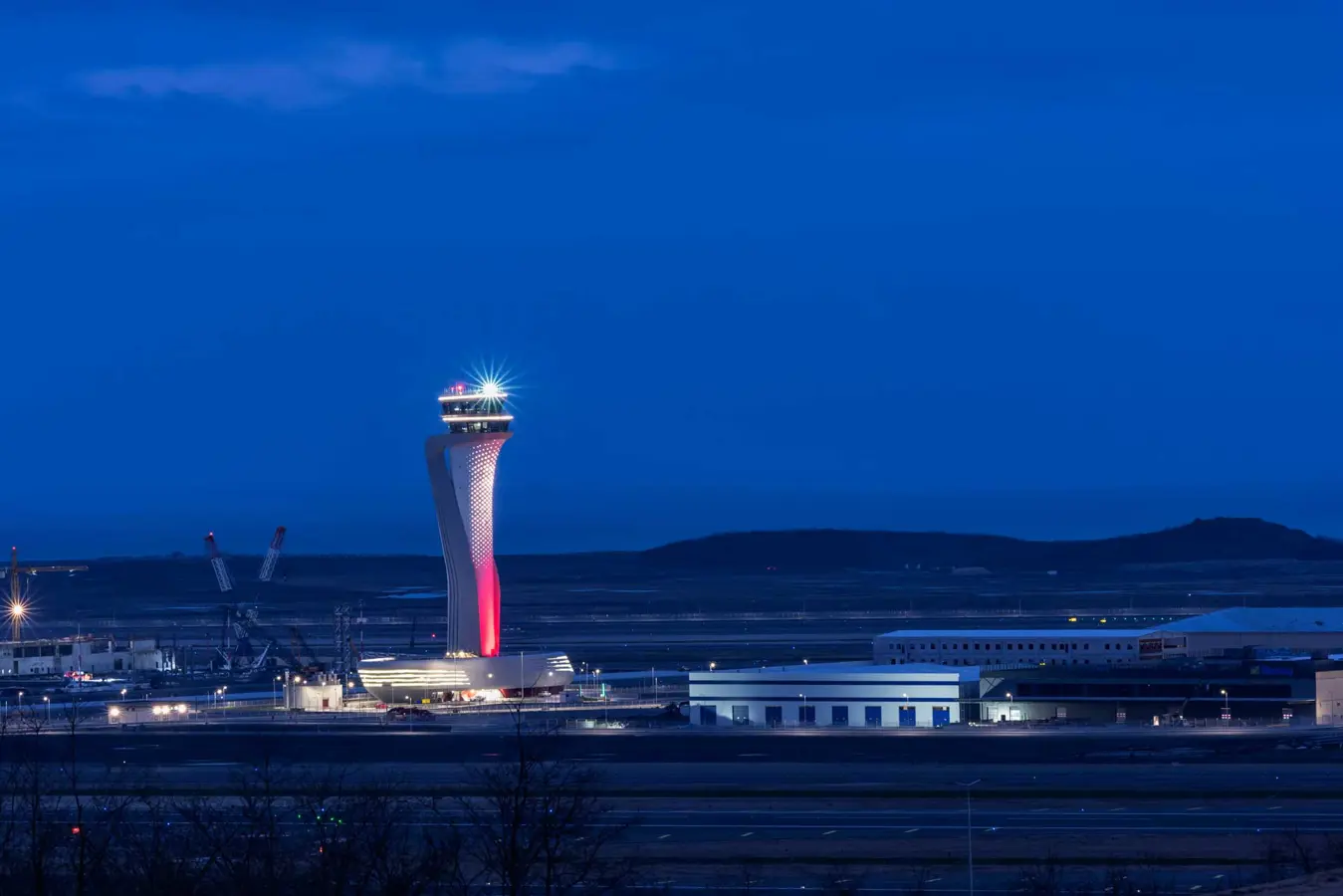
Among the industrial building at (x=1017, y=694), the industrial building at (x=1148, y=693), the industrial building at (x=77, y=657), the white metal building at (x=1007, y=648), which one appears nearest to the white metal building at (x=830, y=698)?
the industrial building at (x=1017, y=694)

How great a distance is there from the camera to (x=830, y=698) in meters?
82.7

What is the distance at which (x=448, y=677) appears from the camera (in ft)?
308

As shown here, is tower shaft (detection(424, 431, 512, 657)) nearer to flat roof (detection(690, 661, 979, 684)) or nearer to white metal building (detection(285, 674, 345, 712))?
white metal building (detection(285, 674, 345, 712))

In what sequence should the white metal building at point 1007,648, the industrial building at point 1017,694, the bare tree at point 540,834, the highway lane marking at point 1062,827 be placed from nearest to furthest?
the bare tree at point 540,834 < the highway lane marking at point 1062,827 < the industrial building at point 1017,694 < the white metal building at point 1007,648

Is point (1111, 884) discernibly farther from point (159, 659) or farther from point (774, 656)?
point (159, 659)

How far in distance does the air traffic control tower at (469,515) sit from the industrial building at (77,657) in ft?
115

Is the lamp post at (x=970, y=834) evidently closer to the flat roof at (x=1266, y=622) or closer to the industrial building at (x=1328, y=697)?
the industrial building at (x=1328, y=697)

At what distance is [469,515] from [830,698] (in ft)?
68.0

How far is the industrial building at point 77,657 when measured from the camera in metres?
126

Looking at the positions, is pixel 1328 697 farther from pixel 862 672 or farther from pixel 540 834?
pixel 540 834

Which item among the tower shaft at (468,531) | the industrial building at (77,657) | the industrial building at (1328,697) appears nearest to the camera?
the industrial building at (1328,697)

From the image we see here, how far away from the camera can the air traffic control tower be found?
96.5 meters

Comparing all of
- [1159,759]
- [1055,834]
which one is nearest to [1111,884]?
[1055,834]

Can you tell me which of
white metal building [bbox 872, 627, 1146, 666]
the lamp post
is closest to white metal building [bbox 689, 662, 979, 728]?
white metal building [bbox 872, 627, 1146, 666]
